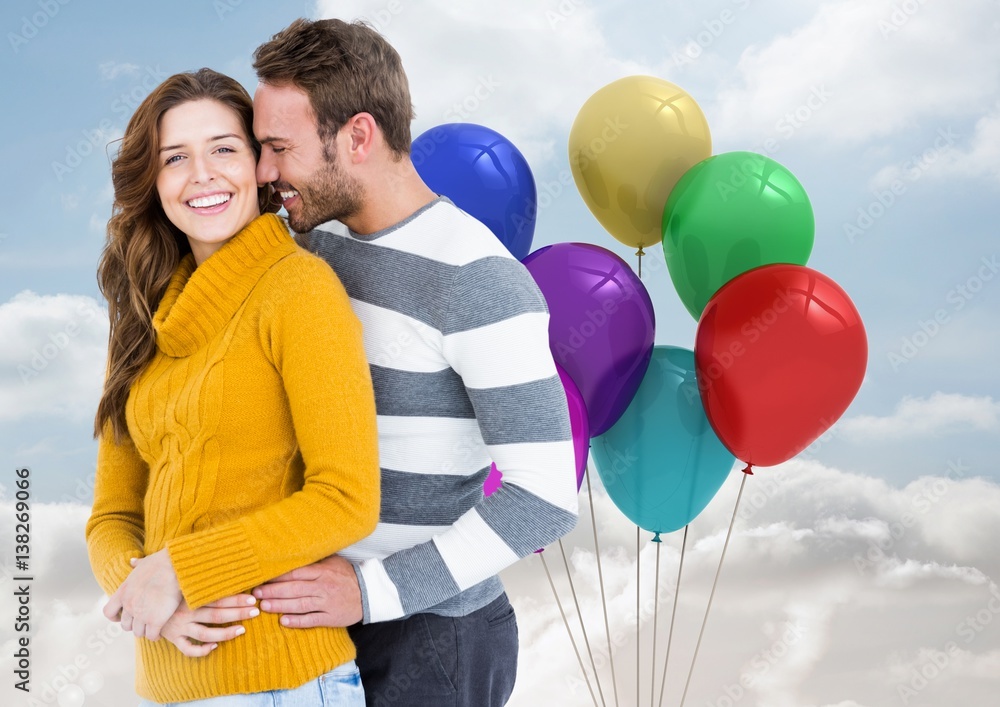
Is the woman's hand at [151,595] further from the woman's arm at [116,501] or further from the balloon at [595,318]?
the balloon at [595,318]

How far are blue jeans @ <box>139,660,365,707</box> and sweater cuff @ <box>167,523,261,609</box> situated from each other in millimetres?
130

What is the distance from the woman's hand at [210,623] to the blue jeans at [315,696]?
67mm

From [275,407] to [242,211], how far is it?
11.8 inches

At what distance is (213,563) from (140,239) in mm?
508

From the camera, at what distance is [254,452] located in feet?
3.81

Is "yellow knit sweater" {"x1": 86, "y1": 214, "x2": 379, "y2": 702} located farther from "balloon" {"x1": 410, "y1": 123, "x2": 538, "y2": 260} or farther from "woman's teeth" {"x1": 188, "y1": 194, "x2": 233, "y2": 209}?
"balloon" {"x1": 410, "y1": 123, "x2": 538, "y2": 260}

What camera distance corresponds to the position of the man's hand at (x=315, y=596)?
115 centimetres

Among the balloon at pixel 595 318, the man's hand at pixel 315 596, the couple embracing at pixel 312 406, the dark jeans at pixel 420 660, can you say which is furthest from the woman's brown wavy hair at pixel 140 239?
the balloon at pixel 595 318

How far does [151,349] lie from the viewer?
4.25ft

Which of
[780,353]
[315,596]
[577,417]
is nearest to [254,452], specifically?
[315,596]

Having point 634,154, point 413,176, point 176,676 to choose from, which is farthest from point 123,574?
point 634,154

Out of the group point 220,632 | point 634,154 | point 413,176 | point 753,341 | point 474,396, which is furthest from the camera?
point 634,154

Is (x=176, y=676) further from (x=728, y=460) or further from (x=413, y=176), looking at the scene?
(x=728, y=460)

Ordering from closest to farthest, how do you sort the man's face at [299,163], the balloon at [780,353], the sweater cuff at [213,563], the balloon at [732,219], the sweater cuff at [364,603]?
1. the sweater cuff at [213,563]
2. the sweater cuff at [364,603]
3. the man's face at [299,163]
4. the balloon at [780,353]
5. the balloon at [732,219]
